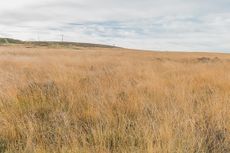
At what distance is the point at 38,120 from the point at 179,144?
216 cm

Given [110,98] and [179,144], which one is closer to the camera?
[179,144]

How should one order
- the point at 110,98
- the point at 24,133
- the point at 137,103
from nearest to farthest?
the point at 24,133 → the point at 137,103 → the point at 110,98

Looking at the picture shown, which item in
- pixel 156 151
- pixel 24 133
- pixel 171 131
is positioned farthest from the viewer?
pixel 24 133

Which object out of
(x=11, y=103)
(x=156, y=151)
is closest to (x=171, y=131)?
(x=156, y=151)

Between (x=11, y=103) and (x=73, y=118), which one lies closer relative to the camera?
(x=73, y=118)

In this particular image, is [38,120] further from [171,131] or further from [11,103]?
[171,131]

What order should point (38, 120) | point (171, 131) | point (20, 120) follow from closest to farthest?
point (171, 131)
point (20, 120)
point (38, 120)

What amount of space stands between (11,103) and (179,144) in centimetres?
319

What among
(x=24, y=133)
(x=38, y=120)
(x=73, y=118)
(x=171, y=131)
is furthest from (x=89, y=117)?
(x=171, y=131)

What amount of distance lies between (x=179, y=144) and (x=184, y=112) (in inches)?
52.5

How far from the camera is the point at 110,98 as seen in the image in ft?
17.7

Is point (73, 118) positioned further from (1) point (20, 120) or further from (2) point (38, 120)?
(1) point (20, 120)

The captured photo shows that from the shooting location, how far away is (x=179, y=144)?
3225 millimetres

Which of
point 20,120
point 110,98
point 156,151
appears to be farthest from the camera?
point 110,98
